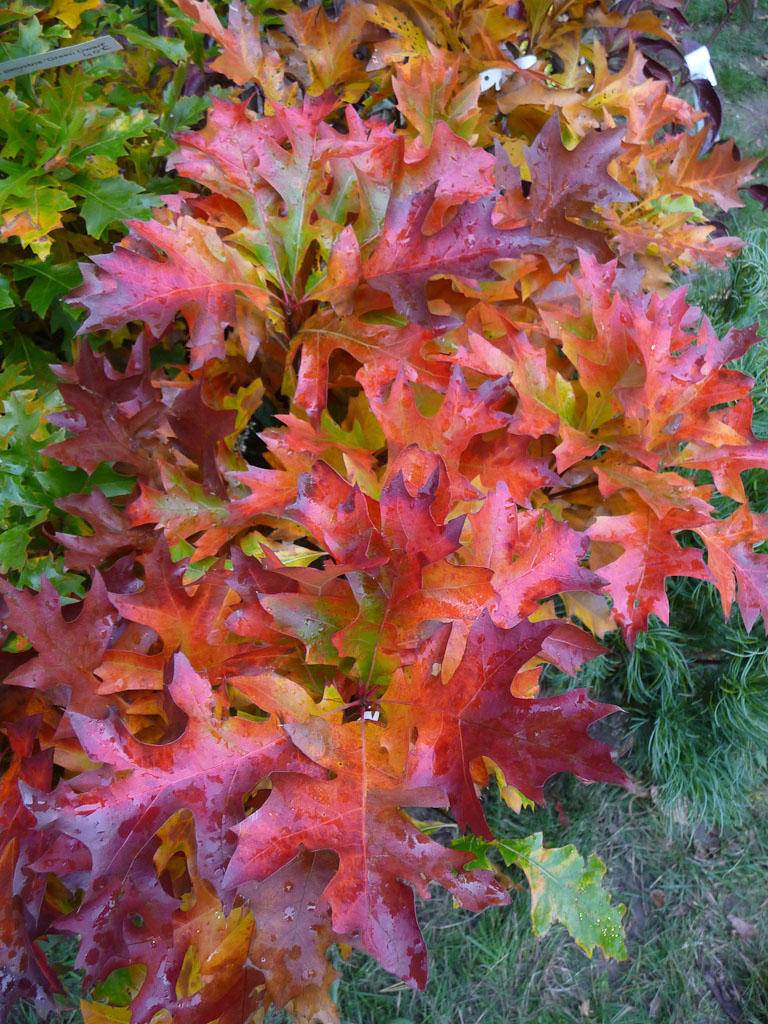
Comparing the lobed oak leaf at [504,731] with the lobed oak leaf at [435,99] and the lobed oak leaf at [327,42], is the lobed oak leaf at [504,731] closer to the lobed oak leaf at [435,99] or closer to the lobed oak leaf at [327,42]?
the lobed oak leaf at [435,99]

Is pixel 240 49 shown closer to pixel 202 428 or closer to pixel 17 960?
pixel 202 428

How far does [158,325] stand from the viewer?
989mm

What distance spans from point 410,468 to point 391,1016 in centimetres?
141

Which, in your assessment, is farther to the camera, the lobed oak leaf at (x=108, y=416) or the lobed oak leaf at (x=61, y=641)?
the lobed oak leaf at (x=108, y=416)

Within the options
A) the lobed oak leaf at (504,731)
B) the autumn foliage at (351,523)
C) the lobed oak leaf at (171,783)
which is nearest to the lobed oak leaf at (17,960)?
the autumn foliage at (351,523)

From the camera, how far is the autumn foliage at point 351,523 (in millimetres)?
766

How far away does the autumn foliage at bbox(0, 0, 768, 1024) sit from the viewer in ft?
2.51

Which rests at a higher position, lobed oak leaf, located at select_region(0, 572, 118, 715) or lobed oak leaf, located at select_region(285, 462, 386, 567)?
lobed oak leaf, located at select_region(285, 462, 386, 567)

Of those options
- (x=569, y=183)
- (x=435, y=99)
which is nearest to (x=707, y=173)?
(x=569, y=183)

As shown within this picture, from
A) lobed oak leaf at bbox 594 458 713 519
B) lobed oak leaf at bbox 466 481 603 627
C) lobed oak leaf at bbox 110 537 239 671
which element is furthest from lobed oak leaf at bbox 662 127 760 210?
lobed oak leaf at bbox 110 537 239 671

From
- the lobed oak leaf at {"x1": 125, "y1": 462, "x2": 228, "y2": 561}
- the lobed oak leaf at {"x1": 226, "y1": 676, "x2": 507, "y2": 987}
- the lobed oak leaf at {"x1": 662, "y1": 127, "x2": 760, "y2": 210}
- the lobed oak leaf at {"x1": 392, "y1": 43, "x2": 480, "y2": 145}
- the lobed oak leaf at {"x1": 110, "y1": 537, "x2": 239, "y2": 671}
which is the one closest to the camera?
the lobed oak leaf at {"x1": 226, "y1": 676, "x2": 507, "y2": 987}

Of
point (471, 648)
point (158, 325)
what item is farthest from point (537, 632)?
point (158, 325)

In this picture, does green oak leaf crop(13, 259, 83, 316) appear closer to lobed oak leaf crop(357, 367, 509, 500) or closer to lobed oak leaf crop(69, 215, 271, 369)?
lobed oak leaf crop(69, 215, 271, 369)

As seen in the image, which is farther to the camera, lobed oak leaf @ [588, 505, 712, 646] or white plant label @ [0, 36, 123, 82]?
white plant label @ [0, 36, 123, 82]
